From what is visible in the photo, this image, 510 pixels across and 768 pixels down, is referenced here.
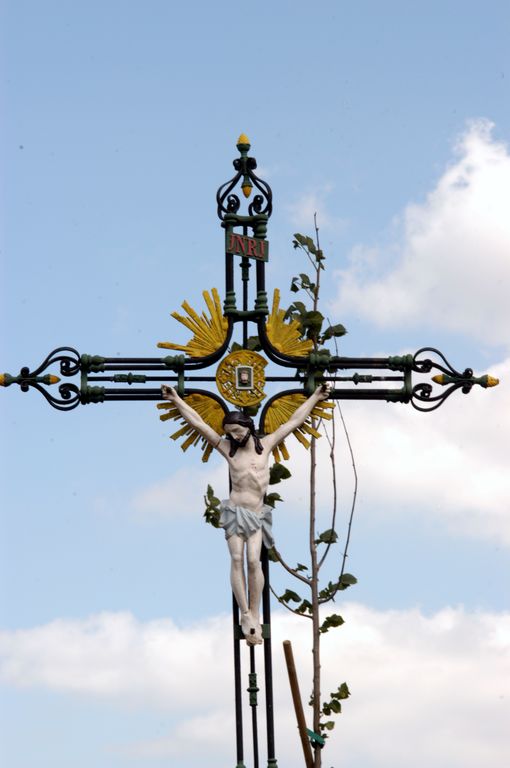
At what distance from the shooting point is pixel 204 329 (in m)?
9.88

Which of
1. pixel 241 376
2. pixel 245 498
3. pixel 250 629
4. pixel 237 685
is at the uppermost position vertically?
→ pixel 241 376

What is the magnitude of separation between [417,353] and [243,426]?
43.5 inches

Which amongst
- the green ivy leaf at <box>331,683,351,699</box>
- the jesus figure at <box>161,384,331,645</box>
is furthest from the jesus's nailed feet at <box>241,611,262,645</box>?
the green ivy leaf at <box>331,683,351,699</box>

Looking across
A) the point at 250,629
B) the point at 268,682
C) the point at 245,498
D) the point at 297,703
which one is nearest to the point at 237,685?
the point at 268,682

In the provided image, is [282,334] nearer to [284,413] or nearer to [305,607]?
[284,413]

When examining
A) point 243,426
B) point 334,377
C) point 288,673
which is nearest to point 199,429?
point 243,426

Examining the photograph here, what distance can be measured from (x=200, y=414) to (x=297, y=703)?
1.76m

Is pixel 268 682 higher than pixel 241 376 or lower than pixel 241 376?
lower

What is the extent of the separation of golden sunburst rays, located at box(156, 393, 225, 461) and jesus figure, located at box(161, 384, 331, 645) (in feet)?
0.26

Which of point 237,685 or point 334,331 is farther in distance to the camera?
point 334,331

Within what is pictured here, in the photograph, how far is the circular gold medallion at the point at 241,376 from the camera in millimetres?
9703

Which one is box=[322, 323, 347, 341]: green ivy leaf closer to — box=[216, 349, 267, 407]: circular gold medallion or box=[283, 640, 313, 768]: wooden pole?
box=[216, 349, 267, 407]: circular gold medallion

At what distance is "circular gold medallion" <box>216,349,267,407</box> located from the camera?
9.70 m

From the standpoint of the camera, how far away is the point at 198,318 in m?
9.88
